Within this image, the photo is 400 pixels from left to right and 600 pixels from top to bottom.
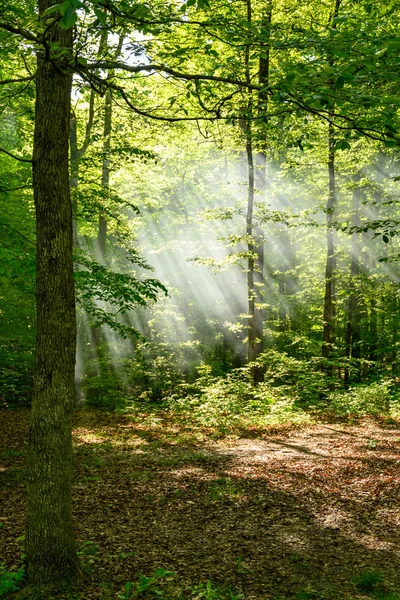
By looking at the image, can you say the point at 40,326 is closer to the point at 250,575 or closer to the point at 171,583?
the point at 171,583

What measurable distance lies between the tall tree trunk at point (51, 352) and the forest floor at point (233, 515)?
0.51 meters

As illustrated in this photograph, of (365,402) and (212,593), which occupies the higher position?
(212,593)

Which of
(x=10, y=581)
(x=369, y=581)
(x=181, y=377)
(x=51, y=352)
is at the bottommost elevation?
(x=181, y=377)

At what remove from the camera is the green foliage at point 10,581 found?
4195 millimetres

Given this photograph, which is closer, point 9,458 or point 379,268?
point 9,458

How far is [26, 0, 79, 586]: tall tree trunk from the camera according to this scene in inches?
172

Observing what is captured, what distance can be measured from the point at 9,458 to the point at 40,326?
649 centimetres

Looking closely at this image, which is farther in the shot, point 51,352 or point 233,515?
point 233,515

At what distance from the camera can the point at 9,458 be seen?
9.69 meters

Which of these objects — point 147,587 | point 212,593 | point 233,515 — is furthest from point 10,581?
point 233,515

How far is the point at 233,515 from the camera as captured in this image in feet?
22.4

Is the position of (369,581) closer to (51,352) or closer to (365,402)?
(51,352)

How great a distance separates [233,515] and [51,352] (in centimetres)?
398

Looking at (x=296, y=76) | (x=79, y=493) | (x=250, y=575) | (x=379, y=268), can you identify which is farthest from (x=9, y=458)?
(x=379, y=268)
